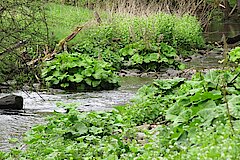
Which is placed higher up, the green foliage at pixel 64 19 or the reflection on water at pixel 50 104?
the green foliage at pixel 64 19

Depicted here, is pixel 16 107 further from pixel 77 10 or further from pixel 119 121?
pixel 77 10

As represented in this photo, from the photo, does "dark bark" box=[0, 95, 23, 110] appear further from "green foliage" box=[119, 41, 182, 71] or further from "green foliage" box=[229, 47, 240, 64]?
"green foliage" box=[119, 41, 182, 71]

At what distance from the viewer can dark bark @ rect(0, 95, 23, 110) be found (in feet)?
33.0

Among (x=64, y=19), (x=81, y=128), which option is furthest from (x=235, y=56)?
(x=64, y=19)

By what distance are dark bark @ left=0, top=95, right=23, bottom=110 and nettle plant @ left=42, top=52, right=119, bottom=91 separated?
2.29m

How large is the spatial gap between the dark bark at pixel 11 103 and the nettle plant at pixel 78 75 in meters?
2.29

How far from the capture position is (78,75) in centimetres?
1244

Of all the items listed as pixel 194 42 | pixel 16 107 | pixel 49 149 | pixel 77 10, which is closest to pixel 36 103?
pixel 16 107

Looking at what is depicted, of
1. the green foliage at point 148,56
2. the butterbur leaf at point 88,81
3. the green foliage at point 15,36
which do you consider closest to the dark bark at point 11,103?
the green foliage at point 15,36

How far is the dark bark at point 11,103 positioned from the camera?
33.0 feet

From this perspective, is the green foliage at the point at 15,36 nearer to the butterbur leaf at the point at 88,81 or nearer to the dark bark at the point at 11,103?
the dark bark at the point at 11,103

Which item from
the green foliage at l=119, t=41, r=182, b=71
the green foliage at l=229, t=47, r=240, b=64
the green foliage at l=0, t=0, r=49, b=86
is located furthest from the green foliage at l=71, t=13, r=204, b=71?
the green foliage at l=0, t=0, r=49, b=86

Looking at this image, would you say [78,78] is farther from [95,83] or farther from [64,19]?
[64,19]

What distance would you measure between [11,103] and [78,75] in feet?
8.55
